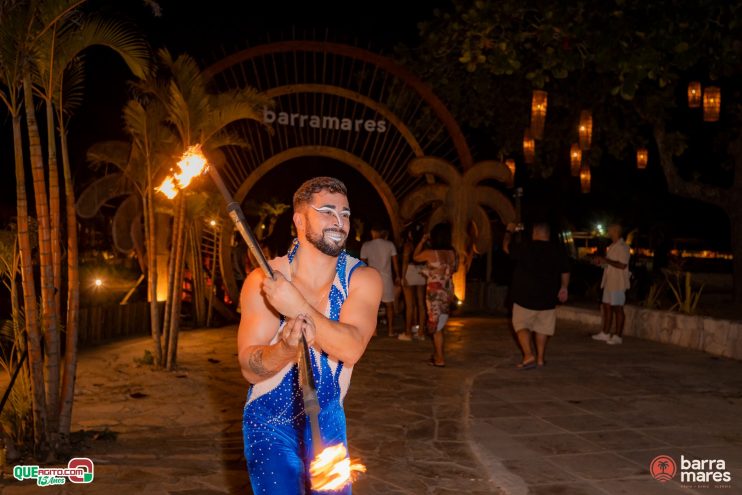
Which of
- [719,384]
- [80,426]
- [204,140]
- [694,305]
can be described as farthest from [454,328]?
[80,426]

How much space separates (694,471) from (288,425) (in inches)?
143

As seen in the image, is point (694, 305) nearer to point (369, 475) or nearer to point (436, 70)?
point (436, 70)

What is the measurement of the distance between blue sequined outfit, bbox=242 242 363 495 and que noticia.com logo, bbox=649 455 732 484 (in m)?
3.16

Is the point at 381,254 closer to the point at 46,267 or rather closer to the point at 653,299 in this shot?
the point at 653,299

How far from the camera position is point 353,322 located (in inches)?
113

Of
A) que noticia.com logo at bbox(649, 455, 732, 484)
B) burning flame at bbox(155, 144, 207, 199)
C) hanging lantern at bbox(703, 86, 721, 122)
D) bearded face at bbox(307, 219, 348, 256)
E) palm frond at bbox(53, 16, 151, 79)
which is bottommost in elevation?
que noticia.com logo at bbox(649, 455, 732, 484)

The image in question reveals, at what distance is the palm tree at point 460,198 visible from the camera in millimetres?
15562

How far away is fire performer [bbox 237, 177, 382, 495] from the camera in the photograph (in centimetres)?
274

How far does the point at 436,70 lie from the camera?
13.9 meters

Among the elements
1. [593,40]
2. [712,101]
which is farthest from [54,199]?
[712,101]

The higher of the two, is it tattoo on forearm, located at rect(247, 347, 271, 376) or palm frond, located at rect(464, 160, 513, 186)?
palm frond, located at rect(464, 160, 513, 186)

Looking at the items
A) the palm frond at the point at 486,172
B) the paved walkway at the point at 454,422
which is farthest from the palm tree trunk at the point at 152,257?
the palm frond at the point at 486,172

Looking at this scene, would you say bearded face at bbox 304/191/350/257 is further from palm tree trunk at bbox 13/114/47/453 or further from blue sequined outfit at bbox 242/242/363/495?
palm tree trunk at bbox 13/114/47/453

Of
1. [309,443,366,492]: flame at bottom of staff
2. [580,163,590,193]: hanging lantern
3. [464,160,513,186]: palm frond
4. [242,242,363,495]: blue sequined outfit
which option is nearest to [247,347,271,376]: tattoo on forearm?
[242,242,363,495]: blue sequined outfit
